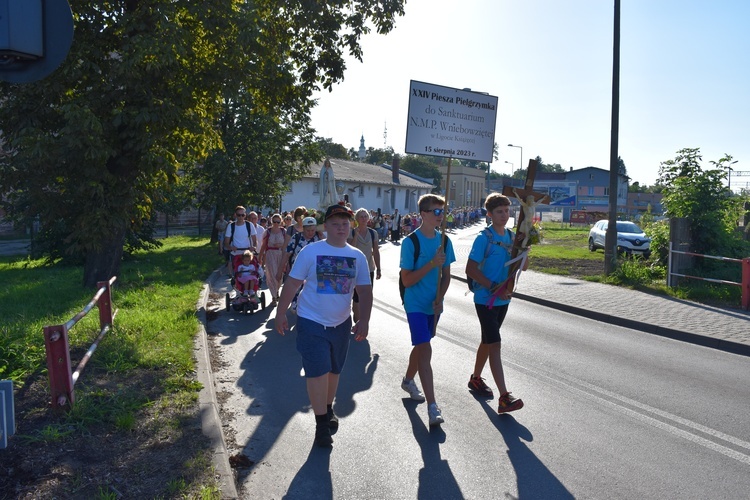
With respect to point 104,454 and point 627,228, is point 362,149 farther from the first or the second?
point 104,454

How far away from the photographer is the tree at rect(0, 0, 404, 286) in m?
10.6

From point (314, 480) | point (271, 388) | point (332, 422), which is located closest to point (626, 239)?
point (271, 388)

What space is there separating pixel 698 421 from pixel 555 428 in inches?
53.8

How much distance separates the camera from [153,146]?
11609mm

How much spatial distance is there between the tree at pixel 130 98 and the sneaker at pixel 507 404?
7.28 metres

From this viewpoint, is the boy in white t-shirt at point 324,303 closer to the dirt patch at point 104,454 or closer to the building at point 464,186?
the dirt patch at point 104,454

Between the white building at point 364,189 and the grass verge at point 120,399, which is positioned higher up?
the white building at point 364,189

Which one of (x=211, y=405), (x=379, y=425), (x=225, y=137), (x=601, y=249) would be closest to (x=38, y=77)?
(x=211, y=405)

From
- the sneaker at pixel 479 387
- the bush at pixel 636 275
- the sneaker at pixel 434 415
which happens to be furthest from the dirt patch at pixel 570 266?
the sneaker at pixel 434 415

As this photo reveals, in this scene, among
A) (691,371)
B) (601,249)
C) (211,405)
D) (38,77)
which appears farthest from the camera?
(601,249)

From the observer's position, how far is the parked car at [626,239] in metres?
26.3

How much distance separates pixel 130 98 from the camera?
11102mm

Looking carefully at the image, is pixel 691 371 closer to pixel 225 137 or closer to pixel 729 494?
pixel 729 494

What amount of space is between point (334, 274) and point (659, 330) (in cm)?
745
